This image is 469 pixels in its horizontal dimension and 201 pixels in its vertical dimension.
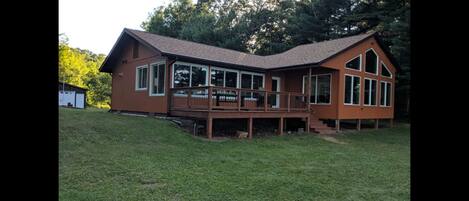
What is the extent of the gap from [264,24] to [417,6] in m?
32.1

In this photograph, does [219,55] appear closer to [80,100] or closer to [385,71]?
[385,71]

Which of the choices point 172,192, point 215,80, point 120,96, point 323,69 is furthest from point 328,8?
point 172,192

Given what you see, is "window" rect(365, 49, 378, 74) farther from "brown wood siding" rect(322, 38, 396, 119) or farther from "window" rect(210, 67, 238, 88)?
"window" rect(210, 67, 238, 88)

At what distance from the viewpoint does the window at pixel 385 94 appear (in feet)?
58.3

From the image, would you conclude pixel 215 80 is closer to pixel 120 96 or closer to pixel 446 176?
pixel 120 96

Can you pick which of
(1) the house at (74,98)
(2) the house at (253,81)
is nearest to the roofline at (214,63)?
(2) the house at (253,81)

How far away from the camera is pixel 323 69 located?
1566cm

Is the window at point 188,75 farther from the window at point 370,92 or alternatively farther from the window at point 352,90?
the window at point 370,92

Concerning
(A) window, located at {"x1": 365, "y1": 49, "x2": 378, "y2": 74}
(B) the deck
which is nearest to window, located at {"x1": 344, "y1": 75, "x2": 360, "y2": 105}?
(A) window, located at {"x1": 365, "y1": 49, "x2": 378, "y2": 74}

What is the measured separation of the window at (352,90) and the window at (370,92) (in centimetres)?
76

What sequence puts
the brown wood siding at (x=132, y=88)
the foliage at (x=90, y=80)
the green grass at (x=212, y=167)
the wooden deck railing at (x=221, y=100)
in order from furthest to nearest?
the foliage at (x=90, y=80) → the brown wood siding at (x=132, y=88) → the wooden deck railing at (x=221, y=100) → the green grass at (x=212, y=167)

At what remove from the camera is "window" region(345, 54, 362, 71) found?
619 inches

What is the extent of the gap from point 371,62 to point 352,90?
228 cm
